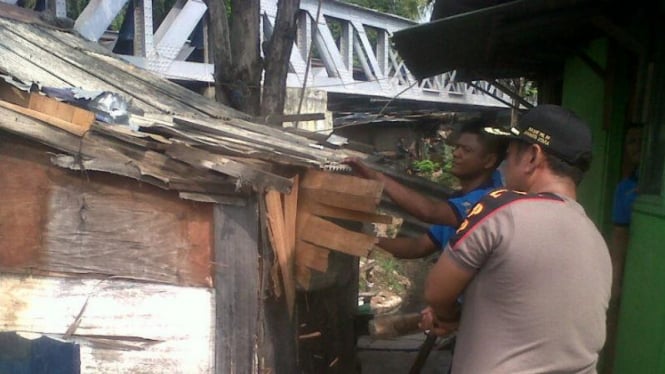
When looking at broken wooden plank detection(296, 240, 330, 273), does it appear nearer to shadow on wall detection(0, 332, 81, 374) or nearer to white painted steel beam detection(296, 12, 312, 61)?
shadow on wall detection(0, 332, 81, 374)

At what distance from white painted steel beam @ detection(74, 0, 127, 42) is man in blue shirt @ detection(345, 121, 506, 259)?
16.1 feet

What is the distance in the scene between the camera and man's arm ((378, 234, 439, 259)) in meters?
3.56

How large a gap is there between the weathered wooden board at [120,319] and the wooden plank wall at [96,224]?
0.22 ft

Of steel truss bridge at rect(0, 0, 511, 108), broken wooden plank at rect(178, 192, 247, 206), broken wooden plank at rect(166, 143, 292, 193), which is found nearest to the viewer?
broken wooden plank at rect(166, 143, 292, 193)

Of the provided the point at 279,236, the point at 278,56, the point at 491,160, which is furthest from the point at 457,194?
the point at 278,56

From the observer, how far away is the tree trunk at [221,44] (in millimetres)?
4945

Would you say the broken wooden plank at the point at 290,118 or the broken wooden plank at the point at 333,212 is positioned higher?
the broken wooden plank at the point at 290,118

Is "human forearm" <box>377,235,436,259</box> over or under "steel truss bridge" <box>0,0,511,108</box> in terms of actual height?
under

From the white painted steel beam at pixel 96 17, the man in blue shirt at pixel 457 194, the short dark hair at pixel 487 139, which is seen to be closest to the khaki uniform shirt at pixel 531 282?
the man in blue shirt at pixel 457 194

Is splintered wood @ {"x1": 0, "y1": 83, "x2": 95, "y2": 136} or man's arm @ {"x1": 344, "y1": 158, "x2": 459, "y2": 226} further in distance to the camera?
man's arm @ {"x1": 344, "y1": 158, "x2": 459, "y2": 226}

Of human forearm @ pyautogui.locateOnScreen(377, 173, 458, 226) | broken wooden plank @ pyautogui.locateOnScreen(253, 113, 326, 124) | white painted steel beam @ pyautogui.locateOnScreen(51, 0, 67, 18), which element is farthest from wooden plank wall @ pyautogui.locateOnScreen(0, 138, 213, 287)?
white painted steel beam @ pyautogui.locateOnScreen(51, 0, 67, 18)

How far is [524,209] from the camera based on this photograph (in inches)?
83.0

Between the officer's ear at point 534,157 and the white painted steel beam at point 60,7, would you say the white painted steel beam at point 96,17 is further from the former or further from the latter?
the officer's ear at point 534,157

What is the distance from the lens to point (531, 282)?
6.96 feet
